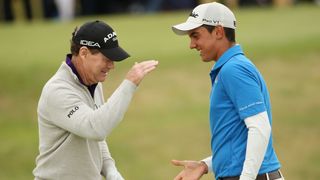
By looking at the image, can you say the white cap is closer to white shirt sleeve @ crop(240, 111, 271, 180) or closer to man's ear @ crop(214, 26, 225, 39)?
man's ear @ crop(214, 26, 225, 39)

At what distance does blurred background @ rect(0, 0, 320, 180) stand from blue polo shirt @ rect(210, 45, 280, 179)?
25.3 feet

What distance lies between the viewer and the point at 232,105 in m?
6.92

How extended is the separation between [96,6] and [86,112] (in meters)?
23.0

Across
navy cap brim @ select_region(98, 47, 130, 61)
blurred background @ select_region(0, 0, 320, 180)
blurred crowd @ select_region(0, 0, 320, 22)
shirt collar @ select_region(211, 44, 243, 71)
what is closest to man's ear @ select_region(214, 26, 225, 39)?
shirt collar @ select_region(211, 44, 243, 71)

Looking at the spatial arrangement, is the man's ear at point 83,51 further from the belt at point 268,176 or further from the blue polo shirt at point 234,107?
the belt at point 268,176

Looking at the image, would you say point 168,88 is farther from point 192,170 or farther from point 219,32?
point 219,32

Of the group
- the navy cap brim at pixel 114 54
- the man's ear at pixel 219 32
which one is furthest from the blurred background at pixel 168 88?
the man's ear at pixel 219 32

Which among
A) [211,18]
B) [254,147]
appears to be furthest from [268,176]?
[211,18]

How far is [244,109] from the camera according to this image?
267 inches

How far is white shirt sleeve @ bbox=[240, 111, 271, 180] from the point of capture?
6742mm

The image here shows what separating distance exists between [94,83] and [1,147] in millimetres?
9384

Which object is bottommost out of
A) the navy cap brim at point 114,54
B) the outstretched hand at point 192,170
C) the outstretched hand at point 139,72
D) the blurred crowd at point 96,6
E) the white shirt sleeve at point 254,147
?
the blurred crowd at point 96,6

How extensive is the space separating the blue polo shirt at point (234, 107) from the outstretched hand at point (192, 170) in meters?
0.28

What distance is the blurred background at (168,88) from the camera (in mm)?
15875
